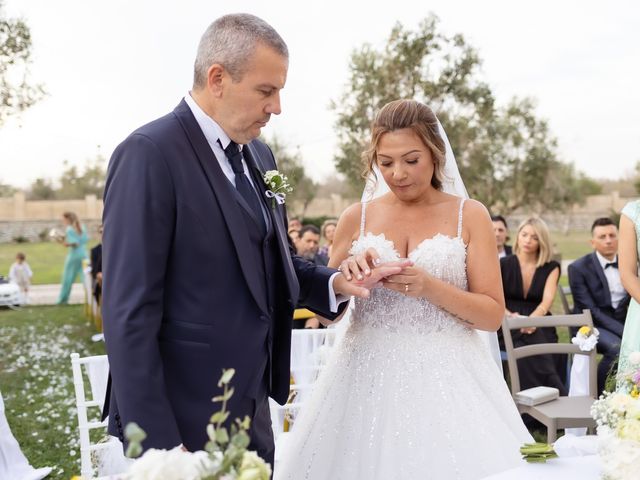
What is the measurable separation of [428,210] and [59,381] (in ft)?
23.8

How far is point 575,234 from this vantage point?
40156mm

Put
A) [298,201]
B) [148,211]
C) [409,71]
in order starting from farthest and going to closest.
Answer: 1. [298,201]
2. [409,71]
3. [148,211]

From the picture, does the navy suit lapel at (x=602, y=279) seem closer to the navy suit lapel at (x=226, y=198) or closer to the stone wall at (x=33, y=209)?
the navy suit lapel at (x=226, y=198)

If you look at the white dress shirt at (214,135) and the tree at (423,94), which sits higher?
the tree at (423,94)

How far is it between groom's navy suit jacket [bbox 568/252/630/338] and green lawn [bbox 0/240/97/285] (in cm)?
2120

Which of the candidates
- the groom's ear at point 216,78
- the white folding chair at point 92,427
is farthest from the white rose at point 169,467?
the white folding chair at point 92,427

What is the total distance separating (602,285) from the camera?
719cm

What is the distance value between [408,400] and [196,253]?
133 cm

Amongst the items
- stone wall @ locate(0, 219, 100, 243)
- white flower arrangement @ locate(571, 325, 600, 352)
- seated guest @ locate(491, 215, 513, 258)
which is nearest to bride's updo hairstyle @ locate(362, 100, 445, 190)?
white flower arrangement @ locate(571, 325, 600, 352)

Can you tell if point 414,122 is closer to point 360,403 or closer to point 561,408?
point 360,403

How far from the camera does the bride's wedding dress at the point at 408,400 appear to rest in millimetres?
2908

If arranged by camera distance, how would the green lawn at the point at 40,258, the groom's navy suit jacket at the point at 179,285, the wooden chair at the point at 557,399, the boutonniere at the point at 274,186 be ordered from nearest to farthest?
the groom's navy suit jacket at the point at 179,285 < the boutonniere at the point at 274,186 < the wooden chair at the point at 557,399 < the green lawn at the point at 40,258

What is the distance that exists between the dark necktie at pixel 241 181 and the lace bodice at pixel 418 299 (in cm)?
87

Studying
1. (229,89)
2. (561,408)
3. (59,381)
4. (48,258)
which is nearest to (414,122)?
(229,89)
